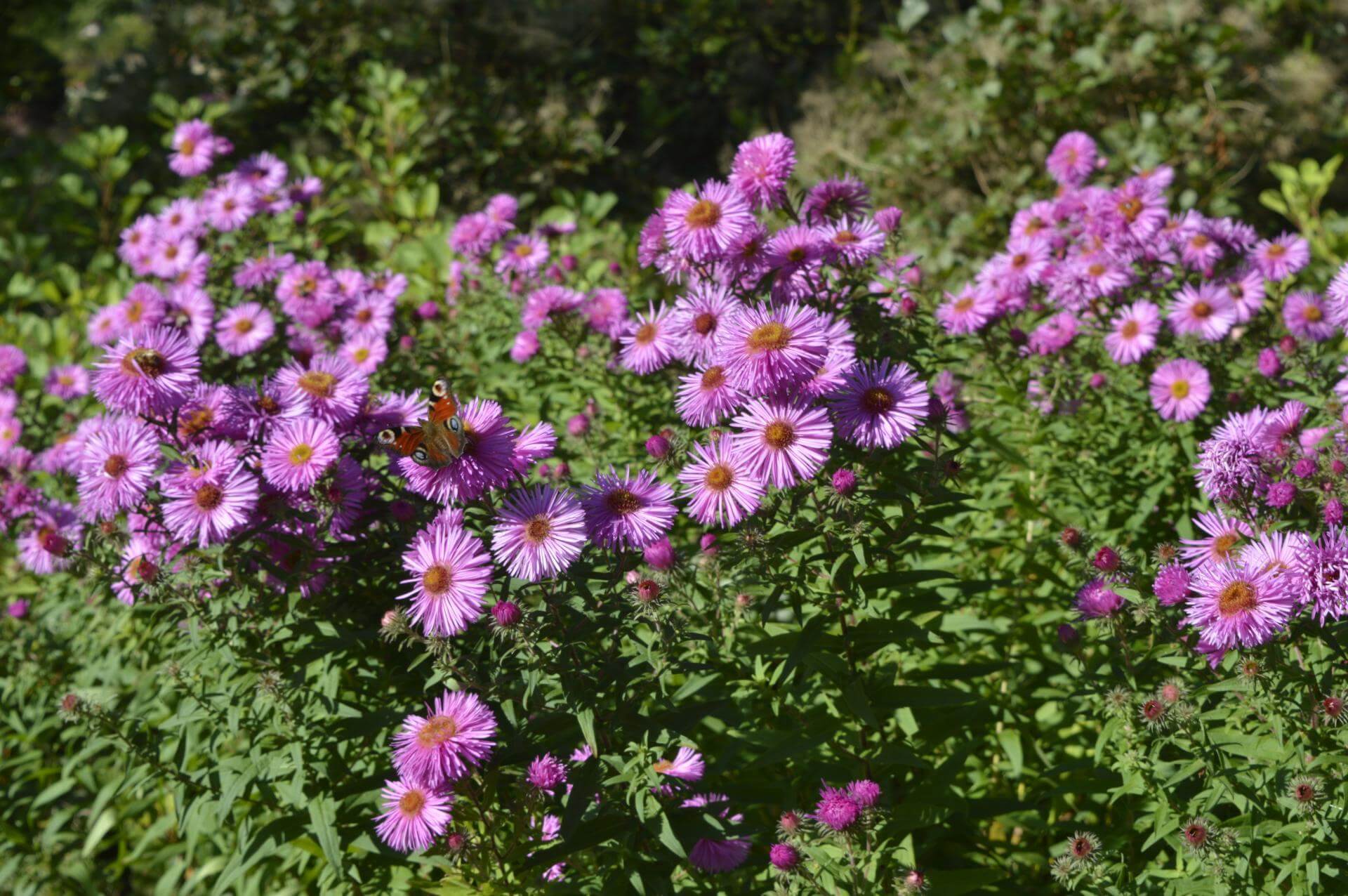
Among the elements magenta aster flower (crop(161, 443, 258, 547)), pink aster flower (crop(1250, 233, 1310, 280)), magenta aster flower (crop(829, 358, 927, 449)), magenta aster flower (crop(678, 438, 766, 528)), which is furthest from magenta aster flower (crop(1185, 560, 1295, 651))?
magenta aster flower (crop(161, 443, 258, 547))

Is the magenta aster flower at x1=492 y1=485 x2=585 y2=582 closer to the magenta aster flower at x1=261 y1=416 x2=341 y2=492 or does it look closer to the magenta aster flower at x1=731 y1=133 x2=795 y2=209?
the magenta aster flower at x1=261 y1=416 x2=341 y2=492

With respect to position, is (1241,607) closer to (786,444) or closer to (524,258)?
(786,444)

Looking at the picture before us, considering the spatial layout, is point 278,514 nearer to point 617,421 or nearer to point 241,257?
point 617,421

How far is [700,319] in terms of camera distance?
2.74 metres

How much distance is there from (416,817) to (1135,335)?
8.87 feet

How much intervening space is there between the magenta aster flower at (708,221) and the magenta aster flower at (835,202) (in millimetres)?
345

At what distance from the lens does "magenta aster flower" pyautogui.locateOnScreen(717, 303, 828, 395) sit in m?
2.38

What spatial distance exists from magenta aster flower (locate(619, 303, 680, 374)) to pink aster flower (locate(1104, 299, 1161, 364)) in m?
1.62

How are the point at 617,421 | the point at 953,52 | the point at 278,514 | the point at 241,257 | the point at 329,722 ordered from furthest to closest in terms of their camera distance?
the point at 953,52, the point at 241,257, the point at 617,421, the point at 329,722, the point at 278,514

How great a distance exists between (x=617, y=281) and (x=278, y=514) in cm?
267

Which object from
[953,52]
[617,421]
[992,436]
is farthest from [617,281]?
[953,52]

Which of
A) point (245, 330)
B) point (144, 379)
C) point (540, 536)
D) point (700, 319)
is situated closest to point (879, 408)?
point (700, 319)

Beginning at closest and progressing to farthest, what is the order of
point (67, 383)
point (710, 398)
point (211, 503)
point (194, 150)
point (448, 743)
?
1. point (448, 743)
2. point (710, 398)
3. point (211, 503)
4. point (67, 383)
5. point (194, 150)

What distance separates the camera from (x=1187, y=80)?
6.76 metres
